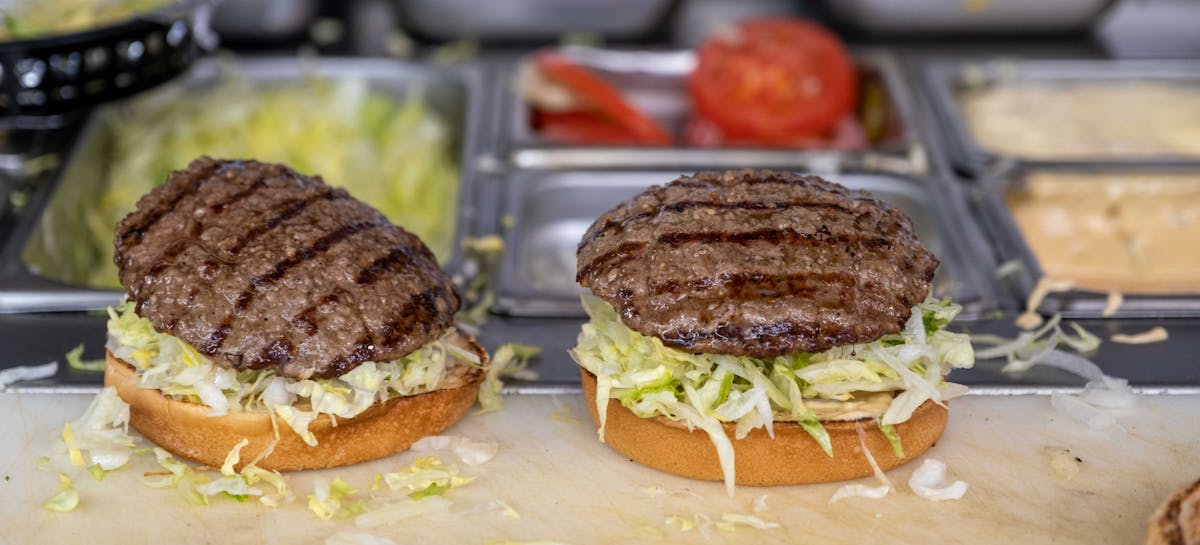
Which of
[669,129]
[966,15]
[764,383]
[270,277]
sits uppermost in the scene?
[966,15]

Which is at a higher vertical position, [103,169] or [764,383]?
[103,169]

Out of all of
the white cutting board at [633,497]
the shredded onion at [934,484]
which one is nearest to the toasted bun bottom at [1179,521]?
the white cutting board at [633,497]

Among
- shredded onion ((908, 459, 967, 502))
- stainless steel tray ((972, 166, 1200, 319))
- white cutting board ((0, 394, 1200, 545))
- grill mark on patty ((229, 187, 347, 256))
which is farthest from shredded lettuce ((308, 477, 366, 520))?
stainless steel tray ((972, 166, 1200, 319))

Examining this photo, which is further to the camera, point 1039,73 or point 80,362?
point 1039,73

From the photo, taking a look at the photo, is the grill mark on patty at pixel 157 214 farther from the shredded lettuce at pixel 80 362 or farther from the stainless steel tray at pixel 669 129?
the stainless steel tray at pixel 669 129

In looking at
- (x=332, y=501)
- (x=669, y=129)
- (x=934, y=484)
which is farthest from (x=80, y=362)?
(x=669, y=129)

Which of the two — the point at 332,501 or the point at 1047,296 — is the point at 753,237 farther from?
the point at 1047,296
